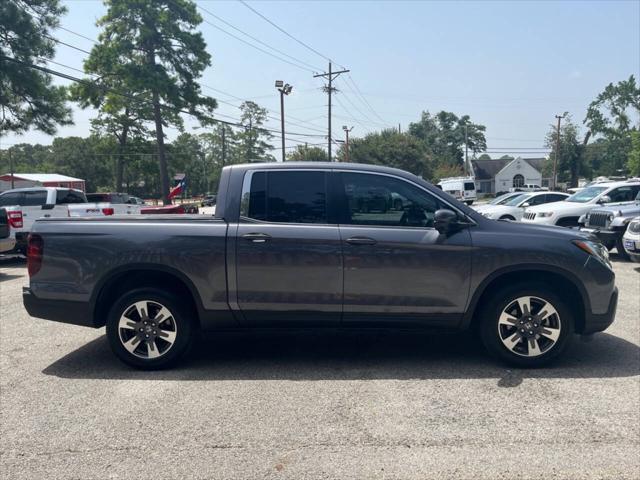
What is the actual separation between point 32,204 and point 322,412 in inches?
520

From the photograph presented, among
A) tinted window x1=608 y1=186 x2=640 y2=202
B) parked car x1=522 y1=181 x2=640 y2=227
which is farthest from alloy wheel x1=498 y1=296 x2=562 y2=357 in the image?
tinted window x1=608 y1=186 x2=640 y2=202

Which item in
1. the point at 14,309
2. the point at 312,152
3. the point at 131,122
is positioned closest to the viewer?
the point at 14,309

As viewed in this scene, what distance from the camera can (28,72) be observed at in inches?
893

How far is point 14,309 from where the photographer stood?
772 centimetres

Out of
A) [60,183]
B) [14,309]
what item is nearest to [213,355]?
[14,309]

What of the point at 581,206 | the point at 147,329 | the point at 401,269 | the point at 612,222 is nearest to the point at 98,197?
the point at 581,206

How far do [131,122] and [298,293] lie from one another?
1853 inches

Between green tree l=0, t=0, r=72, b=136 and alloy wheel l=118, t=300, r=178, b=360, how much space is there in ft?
67.5

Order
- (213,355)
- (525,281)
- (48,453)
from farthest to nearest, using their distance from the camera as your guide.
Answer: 1. (213,355)
2. (525,281)
3. (48,453)

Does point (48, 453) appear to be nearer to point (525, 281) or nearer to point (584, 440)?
point (584, 440)

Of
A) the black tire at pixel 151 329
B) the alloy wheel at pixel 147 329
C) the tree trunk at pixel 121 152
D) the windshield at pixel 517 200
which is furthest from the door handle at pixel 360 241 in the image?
the tree trunk at pixel 121 152

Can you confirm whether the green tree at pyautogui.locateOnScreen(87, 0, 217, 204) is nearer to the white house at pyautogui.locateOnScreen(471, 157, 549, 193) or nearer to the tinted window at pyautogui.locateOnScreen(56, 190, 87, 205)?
the tinted window at pyautogui.locateOnScreen(56, 190, 87, 205)

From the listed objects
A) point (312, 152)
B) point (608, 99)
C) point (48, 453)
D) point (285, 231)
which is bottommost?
point (48, 453)

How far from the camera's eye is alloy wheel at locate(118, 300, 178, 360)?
493cm
